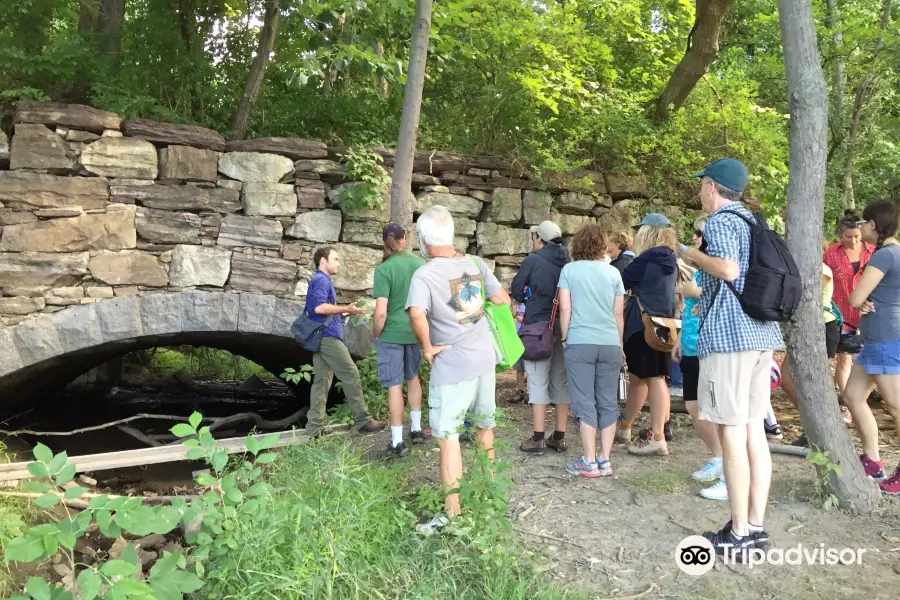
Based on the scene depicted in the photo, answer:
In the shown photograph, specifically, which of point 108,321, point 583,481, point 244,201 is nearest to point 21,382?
point 108,321

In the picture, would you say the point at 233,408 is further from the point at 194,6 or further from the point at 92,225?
the point at 194,6

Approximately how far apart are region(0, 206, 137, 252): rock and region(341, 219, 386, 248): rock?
6.25 ft

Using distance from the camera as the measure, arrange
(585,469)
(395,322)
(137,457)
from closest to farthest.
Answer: (585,469)
(395,322)
(137,457)

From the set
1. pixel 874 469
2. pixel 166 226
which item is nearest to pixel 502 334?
pixel 874 469

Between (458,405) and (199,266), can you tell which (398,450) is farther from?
(199,266)

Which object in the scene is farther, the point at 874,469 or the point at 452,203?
the point at 452,203

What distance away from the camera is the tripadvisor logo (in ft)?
9.54

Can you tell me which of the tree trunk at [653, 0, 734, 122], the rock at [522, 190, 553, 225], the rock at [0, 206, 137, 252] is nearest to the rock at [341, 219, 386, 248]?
the rock at [522, 190, 553, 225]

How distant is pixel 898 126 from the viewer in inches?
450

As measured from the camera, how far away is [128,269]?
6043mm

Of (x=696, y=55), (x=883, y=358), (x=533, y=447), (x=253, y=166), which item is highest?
(x=696, y=55)

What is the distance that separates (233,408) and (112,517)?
752cm

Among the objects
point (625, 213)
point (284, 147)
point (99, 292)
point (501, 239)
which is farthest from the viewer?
point (625, 213)

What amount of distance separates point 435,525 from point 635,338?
1981mm
